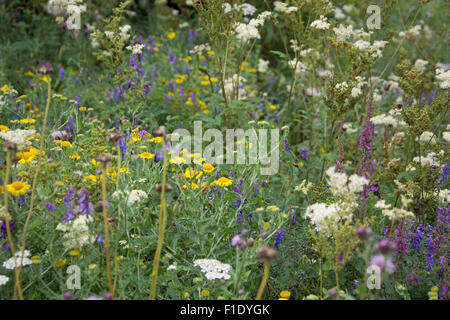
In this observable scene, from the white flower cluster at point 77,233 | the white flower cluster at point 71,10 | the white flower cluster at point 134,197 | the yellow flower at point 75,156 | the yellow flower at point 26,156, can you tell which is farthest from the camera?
the white flower cluster at point 71,10

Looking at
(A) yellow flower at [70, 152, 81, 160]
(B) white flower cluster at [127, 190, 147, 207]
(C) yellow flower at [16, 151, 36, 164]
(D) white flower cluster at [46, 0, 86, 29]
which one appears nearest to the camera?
(B) white flower cluster at [127, 190, 147, 207]

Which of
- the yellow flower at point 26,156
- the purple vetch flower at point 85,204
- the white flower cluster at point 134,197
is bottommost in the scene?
the white flower cluster at point 134,197

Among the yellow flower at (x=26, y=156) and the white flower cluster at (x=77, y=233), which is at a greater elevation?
the yellow flower at (x=26, y=156)

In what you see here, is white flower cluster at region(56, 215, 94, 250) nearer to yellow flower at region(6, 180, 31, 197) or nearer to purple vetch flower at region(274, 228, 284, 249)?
yellow flower at region(6, 180, 31, 197)

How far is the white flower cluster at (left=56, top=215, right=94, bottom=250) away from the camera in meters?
1.81

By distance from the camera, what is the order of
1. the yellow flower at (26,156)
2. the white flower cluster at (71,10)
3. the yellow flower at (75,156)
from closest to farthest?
the yellow flower at (26,156), the yellow flower at (75,156), the white flower cluster at (71,10)

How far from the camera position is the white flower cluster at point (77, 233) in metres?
1.81

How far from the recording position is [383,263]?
4.70ft

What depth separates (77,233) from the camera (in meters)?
1.83

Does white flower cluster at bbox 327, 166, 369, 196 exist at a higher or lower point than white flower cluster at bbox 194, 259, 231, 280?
higher

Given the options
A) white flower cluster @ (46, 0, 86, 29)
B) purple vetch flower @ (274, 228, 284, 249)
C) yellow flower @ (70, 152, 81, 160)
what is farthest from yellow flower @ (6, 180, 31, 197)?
white flower cluster @ (46, 0, 86, 29)

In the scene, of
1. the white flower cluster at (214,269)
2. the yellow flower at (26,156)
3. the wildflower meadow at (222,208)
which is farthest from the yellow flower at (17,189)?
the white flower cluster at (214,269)

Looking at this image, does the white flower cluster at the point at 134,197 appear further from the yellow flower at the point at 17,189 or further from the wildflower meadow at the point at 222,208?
the yellow flower at the point at 17,189
